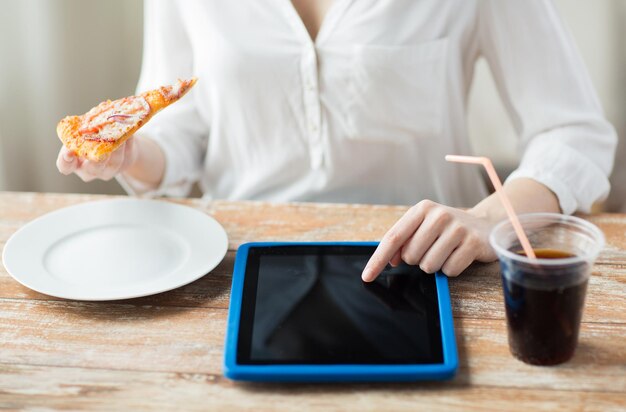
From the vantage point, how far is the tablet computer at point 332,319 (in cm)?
81

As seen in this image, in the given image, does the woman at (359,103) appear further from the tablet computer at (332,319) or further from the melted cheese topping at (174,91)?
the tablet computer at (332,319)

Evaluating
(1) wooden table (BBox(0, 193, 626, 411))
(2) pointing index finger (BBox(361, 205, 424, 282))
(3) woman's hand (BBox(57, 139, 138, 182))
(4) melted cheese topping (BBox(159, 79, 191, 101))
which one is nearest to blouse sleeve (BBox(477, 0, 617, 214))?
(1) wooden table (BBox(0, 193, 626, 411))

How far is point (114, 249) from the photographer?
1123 millimetres

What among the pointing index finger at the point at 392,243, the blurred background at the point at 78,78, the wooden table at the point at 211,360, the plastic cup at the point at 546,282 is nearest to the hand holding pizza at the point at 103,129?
the wooden table at the point at 211,360

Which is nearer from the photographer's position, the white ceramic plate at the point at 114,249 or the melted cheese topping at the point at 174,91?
the white ceramic plate at the point at 114,249

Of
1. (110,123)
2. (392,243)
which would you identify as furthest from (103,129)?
(392,243)

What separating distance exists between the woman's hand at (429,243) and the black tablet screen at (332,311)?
2cm

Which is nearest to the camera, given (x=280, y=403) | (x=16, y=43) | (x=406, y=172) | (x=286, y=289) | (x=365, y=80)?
(x=280, y=403)

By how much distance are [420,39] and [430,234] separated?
1.73 ft

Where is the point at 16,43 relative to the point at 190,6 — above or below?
below

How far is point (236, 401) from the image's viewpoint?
79 centimetres

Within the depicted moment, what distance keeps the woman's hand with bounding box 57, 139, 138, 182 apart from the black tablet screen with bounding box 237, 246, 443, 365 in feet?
1.01

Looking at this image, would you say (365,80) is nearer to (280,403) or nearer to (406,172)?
(406,172)

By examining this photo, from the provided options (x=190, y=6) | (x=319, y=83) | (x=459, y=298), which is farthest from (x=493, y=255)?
(x=190, y=6)
